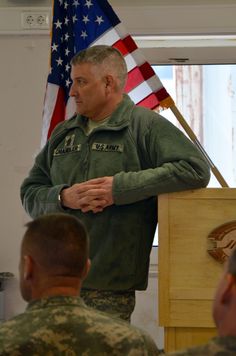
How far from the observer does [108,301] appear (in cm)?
295

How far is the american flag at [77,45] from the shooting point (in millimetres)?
3758

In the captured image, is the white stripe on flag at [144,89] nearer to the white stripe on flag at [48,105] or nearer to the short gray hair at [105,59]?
the white stripe on flag at [48,105]

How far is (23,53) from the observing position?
4.66 metres

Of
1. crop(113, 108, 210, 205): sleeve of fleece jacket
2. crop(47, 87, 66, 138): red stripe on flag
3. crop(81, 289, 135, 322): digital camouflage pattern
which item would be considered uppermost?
crop(47, 87, 66, 138): red stripe on flag

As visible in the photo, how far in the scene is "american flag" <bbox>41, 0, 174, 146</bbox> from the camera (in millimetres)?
3758

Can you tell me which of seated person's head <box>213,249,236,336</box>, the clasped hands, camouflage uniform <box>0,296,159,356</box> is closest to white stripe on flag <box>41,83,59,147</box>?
the clasped hands

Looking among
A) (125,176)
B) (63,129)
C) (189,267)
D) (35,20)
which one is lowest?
(189,267)

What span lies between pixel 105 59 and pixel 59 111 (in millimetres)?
755

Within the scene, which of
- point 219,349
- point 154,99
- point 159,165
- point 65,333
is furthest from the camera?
point 154,99

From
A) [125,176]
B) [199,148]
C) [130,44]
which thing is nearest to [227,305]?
[125,176]

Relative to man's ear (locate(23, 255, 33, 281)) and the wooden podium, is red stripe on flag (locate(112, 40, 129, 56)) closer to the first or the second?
the wooden podium

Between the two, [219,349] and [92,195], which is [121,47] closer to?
[92,195]

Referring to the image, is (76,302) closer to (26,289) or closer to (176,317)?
(26,289)

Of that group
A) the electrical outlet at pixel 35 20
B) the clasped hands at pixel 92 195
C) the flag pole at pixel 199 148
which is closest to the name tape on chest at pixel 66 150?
the clasped hands at pixel 92 195
